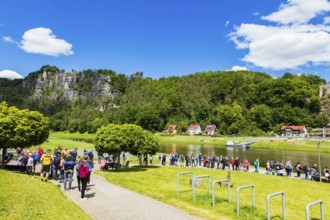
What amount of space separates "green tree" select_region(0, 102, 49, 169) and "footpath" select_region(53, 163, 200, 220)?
606cm

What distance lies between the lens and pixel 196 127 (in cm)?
12988

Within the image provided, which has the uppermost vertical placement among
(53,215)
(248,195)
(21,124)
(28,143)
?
(21,124)

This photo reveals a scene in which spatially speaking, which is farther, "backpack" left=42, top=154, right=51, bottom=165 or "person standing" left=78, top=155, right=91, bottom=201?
"backpack" left=42, top=154, right=51, bottom=165

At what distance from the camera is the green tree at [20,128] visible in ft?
69.0

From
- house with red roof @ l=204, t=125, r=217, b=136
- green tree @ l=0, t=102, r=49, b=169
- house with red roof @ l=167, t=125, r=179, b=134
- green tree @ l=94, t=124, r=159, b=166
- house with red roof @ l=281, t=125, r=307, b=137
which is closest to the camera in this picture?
green tree @ l=0, t=102, r=49, b=169

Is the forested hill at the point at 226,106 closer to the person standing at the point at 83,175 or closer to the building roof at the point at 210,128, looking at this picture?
the building roof at the point at 210,128

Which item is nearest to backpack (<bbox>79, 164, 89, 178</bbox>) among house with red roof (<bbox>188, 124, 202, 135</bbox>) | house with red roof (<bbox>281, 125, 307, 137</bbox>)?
house with red roof (<bbox>281, 125, 307, 137</bbox>)

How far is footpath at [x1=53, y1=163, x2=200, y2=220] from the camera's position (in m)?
12.3

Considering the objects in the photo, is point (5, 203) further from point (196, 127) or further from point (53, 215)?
point (196, 127)

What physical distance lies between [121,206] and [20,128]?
11.8 meters

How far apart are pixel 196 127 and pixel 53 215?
398ft

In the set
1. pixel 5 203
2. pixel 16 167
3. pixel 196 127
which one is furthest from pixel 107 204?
pixel 196 127

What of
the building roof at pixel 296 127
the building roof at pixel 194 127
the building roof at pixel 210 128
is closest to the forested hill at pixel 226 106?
the building roof at pixel 194 127

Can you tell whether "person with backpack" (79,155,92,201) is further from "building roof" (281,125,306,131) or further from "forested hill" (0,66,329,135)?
"building roof" (281,125,306,131)
